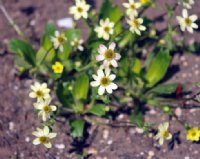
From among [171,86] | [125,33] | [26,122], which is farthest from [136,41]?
[26,122]

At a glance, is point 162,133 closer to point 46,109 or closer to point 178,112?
point 178,112

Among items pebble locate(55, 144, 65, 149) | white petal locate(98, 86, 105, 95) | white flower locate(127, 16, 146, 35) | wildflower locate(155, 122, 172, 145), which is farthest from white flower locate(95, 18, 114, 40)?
pebble locate(55, 144, 65, 149)

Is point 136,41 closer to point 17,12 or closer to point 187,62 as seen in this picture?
point 187,62

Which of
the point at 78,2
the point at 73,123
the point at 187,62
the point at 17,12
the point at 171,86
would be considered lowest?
the point at 73,123

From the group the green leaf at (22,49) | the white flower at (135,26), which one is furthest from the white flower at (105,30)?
the green leaf at (22,49)

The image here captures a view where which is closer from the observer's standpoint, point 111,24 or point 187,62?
point 111,24

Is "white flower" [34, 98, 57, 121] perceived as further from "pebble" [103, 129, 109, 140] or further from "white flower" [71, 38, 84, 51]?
"white flower" [71, 38, 84, 51]

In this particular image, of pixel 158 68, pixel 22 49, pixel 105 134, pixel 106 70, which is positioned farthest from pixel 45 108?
pixel 158 68

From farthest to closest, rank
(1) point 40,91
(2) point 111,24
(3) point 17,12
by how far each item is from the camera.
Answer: (3) point 17,12 < (2) point 111,24 < (1) point 40,91
